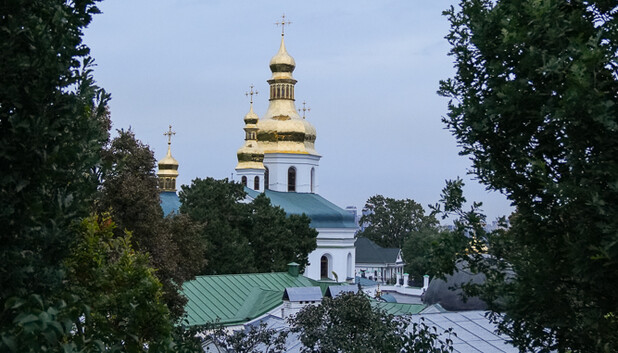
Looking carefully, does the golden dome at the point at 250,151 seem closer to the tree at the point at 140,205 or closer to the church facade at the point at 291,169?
the church facade at the point at 291,169

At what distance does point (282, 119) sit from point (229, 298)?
3314cm

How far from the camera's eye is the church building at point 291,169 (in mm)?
61531

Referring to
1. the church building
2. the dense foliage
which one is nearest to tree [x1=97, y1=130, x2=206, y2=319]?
the dense foliage

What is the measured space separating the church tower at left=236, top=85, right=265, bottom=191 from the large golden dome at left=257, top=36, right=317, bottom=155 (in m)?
1.93

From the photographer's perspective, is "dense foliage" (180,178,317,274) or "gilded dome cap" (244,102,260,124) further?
"gilded dome cap" (244,102,260,124)

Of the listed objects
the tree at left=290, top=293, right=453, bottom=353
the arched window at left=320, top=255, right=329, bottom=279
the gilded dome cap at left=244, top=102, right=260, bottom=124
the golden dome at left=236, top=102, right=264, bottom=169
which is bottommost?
the arched window at left=320, top=255, right=329, bottom=279

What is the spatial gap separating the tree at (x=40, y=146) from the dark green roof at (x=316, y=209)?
5391cm

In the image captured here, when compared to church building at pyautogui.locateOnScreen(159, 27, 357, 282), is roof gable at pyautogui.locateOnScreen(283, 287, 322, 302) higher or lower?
lower

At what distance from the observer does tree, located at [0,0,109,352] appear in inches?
214

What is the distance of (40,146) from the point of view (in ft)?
18.2

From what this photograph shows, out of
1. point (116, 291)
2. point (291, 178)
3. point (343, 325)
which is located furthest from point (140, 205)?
point (291, 178)

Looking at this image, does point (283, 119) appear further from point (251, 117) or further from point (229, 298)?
point (229, 298)

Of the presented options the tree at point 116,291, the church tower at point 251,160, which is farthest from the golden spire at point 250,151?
the tree at point 116,291

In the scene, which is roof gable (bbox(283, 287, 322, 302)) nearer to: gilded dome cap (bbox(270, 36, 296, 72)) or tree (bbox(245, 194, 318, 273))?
tree (bbox(245, 194, 318, 273))
